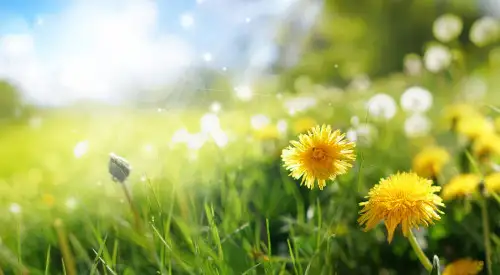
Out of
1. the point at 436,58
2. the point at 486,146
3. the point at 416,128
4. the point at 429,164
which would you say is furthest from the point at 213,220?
the point at 436,58

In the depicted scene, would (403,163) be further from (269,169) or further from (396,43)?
(396,43)

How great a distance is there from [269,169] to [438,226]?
0.60 m

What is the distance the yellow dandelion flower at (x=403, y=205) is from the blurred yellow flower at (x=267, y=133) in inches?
45.5

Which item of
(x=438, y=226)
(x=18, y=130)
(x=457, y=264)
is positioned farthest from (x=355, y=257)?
(x=18, y=130)

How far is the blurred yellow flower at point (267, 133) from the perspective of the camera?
1.82m

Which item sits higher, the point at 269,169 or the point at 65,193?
the point at 269,169

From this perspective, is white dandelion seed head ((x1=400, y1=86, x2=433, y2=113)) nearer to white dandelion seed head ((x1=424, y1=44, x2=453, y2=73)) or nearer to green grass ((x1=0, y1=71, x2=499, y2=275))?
green grass ((x1=0, y1=71, x2=499, y2=275))

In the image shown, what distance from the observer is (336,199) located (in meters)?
1.33

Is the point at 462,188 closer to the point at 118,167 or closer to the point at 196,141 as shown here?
the point at 118,167

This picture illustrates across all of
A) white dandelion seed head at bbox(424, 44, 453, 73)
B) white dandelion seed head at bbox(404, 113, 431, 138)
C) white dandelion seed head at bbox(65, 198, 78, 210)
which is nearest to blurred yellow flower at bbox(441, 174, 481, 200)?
white dandelion seed head at bbox(65, 198, 78, 210)

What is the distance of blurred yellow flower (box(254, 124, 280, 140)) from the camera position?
1.82m

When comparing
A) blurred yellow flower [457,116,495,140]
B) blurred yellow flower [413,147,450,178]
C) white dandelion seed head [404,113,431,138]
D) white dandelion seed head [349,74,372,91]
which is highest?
blurred yellow flower [457,116,495,140]

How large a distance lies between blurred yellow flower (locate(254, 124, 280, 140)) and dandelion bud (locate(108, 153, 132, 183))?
3.15 ft

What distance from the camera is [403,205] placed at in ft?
2.13
